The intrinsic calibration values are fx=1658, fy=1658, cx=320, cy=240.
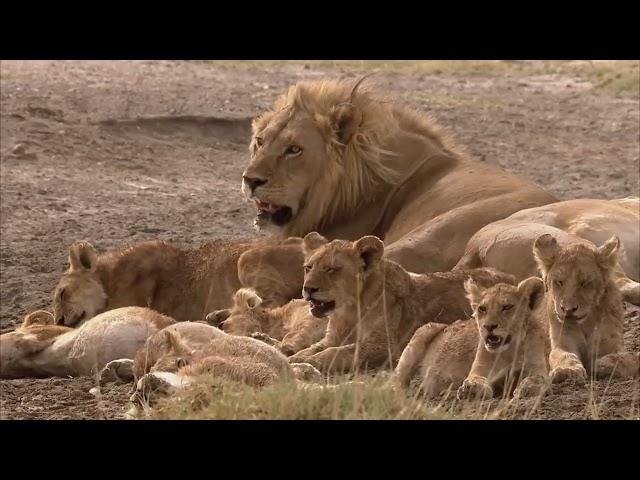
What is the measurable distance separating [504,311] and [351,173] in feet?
10.2

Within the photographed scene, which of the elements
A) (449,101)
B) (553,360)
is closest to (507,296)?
(553,360)

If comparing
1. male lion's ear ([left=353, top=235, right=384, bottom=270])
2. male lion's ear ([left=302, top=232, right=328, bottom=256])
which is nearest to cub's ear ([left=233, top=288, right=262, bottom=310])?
male lion's ear ([left=302, top=232, right=328, bottom=256])

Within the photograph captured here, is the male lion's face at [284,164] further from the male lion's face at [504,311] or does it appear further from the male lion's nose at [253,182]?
the male lion's face at [504,311]

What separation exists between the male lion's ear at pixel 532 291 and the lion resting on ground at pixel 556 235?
1.42m

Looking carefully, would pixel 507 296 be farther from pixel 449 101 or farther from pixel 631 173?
pixel 449 101

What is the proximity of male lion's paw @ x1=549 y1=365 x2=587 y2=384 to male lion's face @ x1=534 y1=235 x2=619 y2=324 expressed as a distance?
273 millimetres

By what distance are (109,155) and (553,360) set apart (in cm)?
789

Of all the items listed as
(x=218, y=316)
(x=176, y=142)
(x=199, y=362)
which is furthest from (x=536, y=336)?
(x=176, y=142)

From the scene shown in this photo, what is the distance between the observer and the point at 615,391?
7.18 m

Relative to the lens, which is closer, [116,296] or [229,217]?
[116,296]

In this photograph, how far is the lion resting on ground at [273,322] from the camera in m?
8.58

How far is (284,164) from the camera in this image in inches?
394

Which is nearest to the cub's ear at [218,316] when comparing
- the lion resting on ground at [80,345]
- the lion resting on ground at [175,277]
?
the lion resting on ground at [175,277]

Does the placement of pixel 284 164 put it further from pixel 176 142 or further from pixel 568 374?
pixel 176 142
